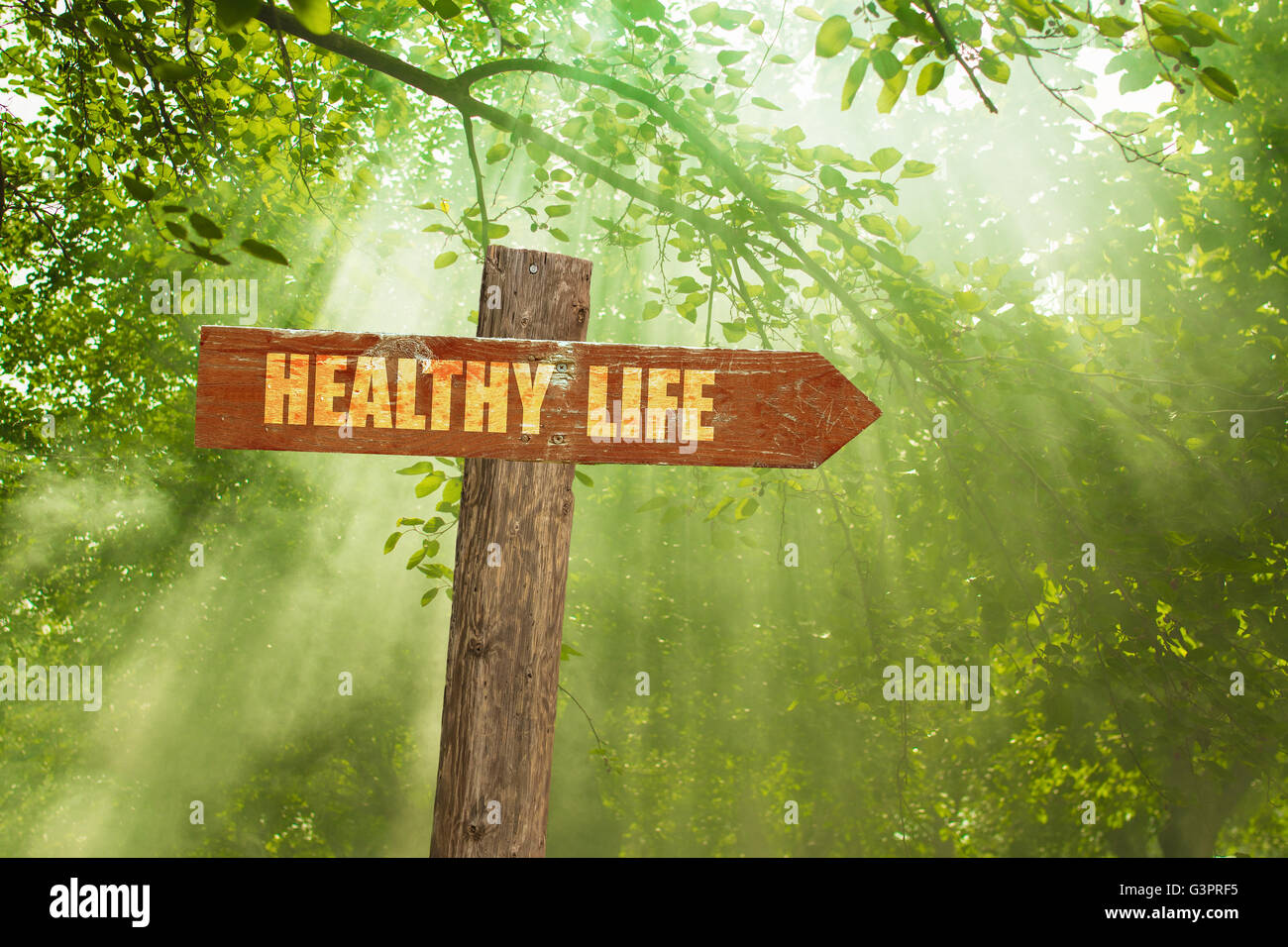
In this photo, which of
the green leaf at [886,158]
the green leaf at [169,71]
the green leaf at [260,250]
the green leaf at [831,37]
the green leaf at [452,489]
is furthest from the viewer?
the green leaf at [886,158]

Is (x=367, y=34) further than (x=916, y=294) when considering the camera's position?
Yes

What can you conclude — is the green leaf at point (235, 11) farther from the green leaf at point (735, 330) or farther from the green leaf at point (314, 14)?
the green leaf at point (735, 330)

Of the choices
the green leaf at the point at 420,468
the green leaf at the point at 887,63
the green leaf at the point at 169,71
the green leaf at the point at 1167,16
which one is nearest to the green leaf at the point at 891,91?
the green leaf at the point at 887,63

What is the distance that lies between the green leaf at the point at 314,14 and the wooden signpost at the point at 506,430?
0.67 metres

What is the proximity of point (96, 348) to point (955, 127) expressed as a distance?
1282 centimetres

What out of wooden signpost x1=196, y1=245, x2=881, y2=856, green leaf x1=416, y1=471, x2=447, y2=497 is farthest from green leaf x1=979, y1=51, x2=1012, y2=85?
green leaf x1=416, y1=471, x2=447, y2=497

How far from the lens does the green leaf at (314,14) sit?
6.47ft

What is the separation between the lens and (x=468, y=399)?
7.35 feet

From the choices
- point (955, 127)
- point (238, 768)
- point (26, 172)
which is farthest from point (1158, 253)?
point (238, 768)

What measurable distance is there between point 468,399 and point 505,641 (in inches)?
23.7

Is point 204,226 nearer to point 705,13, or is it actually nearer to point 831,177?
point 705,13

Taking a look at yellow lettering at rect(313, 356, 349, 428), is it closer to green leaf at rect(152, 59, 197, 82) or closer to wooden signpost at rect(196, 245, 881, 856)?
wooden signpost at rect(196, 245, 881, 856)

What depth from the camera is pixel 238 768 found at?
15.9 meters

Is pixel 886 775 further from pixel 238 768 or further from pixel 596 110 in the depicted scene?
pixel 596 110
